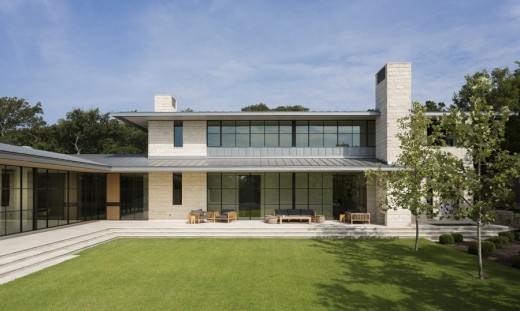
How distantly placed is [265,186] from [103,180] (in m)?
11.1

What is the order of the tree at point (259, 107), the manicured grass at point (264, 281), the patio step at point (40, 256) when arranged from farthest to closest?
the tree at point (259, 107)
the patio step at point (40, 256)
the manicured grass at point (264, 281)

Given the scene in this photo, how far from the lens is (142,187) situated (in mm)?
25109

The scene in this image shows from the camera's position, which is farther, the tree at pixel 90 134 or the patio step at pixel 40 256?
the tree at pixel 90 134

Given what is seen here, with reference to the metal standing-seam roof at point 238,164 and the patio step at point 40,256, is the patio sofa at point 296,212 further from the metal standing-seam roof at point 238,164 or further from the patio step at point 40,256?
the patio step at point 40,256

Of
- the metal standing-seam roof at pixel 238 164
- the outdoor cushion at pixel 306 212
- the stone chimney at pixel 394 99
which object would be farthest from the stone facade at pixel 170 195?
the stone chimney at pixel 394 99

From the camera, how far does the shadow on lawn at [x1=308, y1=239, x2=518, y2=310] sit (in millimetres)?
9539

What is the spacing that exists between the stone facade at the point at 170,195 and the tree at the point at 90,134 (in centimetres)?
3206

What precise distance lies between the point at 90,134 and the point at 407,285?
175 ft

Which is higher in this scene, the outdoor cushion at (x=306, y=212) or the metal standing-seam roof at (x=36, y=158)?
the metal standing-seam roof at (x=36, y=158)

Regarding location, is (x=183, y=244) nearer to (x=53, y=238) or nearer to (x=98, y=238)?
(x=98, y=238)

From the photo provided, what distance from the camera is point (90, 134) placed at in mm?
54875

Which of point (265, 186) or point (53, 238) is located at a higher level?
point (265, 186)

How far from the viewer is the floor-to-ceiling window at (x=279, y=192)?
82.6ft

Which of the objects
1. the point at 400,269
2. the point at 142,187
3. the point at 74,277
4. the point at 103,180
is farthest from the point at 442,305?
the point at 103,180
